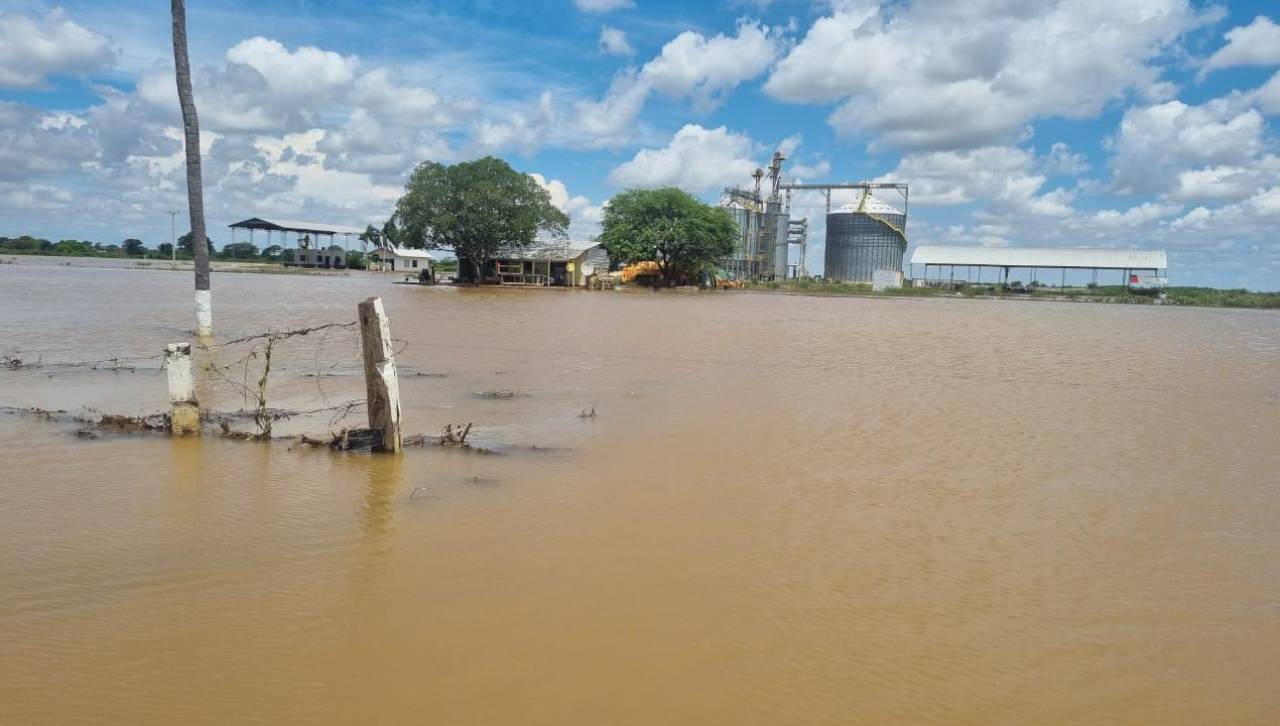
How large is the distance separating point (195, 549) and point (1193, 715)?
556 cm

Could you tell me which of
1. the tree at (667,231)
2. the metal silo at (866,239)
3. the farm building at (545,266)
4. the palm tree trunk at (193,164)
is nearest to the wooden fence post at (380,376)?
the palm tree trunk at (193,164)

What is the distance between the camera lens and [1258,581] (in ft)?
18.2

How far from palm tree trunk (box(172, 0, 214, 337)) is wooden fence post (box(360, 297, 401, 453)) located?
415 inches

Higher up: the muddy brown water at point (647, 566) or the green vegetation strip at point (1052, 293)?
the green vegetation strip at point (1052, 293)

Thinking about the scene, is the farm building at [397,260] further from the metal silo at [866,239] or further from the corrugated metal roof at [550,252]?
the metal silo at [866,239]

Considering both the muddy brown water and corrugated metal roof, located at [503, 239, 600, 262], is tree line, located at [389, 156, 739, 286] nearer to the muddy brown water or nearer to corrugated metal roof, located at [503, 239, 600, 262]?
corrugated metal roof, located at [503, 239, 600, 262]

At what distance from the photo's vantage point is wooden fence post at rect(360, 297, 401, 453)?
8.00 meters

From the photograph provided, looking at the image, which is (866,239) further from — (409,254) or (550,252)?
(409,254)

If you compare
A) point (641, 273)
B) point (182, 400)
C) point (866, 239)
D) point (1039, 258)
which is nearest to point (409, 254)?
point (641, 273)

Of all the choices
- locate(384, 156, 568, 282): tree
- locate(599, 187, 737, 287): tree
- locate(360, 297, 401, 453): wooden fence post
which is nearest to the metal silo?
locate(599, 187, 737, 287): tree

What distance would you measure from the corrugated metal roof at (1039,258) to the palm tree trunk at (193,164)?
69805 mm

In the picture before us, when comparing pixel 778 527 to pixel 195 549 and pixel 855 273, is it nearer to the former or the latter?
pixel 195 549

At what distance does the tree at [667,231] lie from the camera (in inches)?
2427

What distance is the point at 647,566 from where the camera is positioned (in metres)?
5.39
